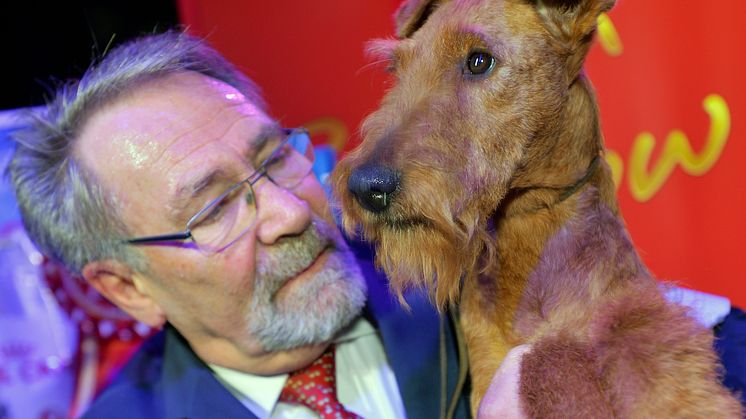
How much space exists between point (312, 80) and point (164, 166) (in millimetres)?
924

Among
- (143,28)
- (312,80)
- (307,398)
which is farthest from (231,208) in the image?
(143,28)

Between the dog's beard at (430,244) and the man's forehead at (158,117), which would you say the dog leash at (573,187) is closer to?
the dog's beard at (430,244)

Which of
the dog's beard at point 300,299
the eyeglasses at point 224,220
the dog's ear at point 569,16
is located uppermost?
the dog's ear at point 569,16

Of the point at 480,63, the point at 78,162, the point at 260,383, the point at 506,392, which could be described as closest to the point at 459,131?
the point at 480,63

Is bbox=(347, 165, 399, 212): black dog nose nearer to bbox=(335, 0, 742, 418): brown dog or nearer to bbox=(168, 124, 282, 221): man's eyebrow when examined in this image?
bbox=(335, 0, 742, 418): brown dog

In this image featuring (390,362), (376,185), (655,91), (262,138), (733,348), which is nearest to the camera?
(376,185)

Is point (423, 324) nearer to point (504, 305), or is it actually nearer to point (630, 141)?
point (504, 305)

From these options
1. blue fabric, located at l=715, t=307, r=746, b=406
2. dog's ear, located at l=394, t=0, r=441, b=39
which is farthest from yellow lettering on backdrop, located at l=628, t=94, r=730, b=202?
dog's ear, located at l=394, t=0, r=441, b=39

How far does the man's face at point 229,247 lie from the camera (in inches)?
56.0

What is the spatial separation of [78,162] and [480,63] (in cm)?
99

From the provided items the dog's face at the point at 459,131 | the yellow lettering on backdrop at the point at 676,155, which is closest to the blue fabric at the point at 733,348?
the dog's face at the point at 459,131

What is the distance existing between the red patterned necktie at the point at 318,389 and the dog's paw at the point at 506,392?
514 millimetres

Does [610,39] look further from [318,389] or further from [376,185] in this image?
[376,185]

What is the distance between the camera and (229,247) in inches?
55.7
